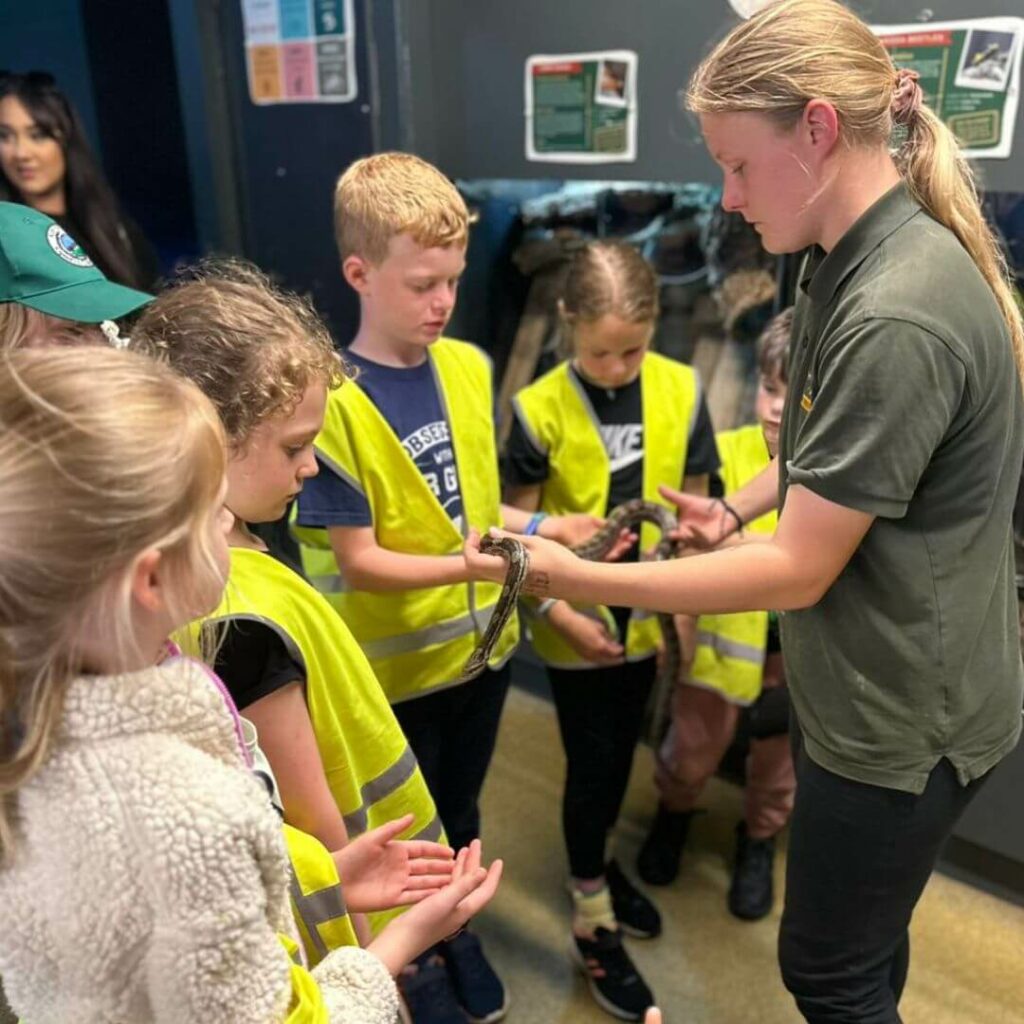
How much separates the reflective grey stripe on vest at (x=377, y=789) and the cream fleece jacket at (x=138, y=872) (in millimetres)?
485

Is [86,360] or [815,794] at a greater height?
[86,360]

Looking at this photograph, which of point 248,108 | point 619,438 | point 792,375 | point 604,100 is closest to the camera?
point 792,375

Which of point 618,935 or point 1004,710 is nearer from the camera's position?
point 1004,710

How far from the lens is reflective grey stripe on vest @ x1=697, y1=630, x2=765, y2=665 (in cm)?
203

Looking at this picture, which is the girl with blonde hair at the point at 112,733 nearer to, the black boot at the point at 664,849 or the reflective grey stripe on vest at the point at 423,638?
the reflective grey stripe on vest at the point at 423,638

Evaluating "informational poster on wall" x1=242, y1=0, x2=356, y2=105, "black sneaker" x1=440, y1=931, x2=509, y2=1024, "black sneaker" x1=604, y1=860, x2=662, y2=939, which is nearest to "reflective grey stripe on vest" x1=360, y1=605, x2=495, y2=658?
"black sneaker" x1=440, y1=931, x2=509, y2=1024

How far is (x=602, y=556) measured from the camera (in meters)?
1.80

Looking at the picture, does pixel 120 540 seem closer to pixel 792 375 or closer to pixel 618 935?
pixel 792 375

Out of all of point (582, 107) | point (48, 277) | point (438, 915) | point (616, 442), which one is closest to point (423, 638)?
point (616, 442)

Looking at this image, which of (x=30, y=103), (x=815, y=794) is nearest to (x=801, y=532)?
(x=815, y=794)

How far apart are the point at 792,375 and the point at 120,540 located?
822 millimetres

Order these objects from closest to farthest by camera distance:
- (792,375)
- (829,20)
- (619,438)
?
(829,20), (792,375), (619,438)

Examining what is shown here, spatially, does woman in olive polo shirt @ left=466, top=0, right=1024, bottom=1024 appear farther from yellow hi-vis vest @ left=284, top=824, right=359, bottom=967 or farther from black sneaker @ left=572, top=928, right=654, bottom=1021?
black sneaker @ left=572, top=928, right=654, bottom=1021

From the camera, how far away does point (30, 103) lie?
241 cm
